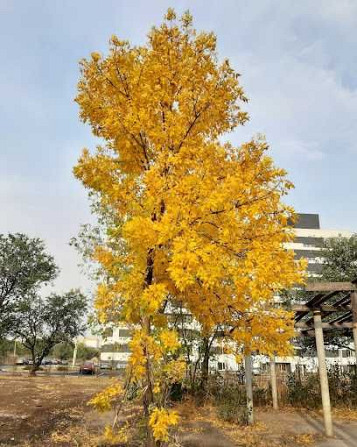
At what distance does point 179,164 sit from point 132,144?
1146 millimetres

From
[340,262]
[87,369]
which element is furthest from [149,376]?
[87,369]

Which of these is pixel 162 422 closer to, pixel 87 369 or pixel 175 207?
pixel 175 207

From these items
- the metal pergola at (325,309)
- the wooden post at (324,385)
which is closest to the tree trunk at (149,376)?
the metal pergola at (325,309)

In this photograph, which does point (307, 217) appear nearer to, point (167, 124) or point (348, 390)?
point (348, 390)

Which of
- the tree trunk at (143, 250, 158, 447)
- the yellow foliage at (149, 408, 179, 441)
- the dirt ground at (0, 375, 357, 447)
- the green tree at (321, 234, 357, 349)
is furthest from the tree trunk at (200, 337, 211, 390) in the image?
the yellow foliage at (149, 408, 179, 441)

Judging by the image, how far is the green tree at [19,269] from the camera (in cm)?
3031

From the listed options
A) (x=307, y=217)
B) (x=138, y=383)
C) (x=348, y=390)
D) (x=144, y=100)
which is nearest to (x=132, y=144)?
(x=144, y=100)

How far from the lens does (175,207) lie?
4.74 m

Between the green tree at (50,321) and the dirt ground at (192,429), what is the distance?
19.6 metres

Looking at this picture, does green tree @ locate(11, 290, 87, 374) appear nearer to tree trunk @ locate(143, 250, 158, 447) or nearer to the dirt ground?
the dirt ground

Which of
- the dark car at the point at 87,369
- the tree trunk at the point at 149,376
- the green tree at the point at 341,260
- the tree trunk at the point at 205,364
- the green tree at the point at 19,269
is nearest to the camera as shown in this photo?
the tree trunk at the point at 149,376

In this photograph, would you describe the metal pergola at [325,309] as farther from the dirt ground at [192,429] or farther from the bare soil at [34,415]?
the bare soil at [34,415]

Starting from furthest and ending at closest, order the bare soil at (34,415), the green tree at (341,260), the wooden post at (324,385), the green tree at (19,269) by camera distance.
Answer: the green tree at (19,269) < the green tree at (341,260) < the wooden post at (324,385) < the bare soil at (34,415)

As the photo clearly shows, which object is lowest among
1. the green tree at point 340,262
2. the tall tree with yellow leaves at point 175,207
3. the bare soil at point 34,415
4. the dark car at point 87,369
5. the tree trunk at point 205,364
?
the bare soil at point 34,415
